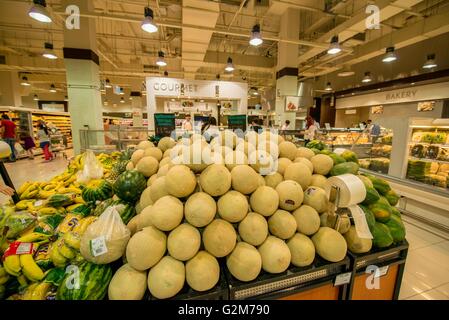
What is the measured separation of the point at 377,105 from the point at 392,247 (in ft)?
45.7

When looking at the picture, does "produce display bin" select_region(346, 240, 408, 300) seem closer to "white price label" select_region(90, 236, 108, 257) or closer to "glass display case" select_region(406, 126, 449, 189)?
"white price label" select_region(90, 236, 108, 257)

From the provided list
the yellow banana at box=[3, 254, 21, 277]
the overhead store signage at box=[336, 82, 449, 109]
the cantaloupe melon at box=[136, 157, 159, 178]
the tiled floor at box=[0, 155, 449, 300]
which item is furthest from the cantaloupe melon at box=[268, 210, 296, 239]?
the overhead store signage at box=[336, 82, 449, 109]

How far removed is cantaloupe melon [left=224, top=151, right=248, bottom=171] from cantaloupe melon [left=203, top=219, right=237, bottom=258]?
35 cm

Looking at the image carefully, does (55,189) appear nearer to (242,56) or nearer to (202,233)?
(202,233)

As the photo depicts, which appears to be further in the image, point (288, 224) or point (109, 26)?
point (109, 26)

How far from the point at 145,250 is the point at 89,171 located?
72.3 inches

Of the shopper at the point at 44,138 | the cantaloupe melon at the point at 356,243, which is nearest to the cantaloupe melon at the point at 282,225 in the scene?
the cantaloupe melon at the point at 356,243

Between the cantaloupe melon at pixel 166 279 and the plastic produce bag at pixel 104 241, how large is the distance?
A: 0.23 m

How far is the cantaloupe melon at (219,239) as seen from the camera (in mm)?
1058

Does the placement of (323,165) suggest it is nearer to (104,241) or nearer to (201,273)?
(201,273)

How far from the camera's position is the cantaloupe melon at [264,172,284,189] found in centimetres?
137

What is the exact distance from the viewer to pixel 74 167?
2.86 m

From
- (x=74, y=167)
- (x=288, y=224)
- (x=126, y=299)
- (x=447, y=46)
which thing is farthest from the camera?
(x=447, y=46)
